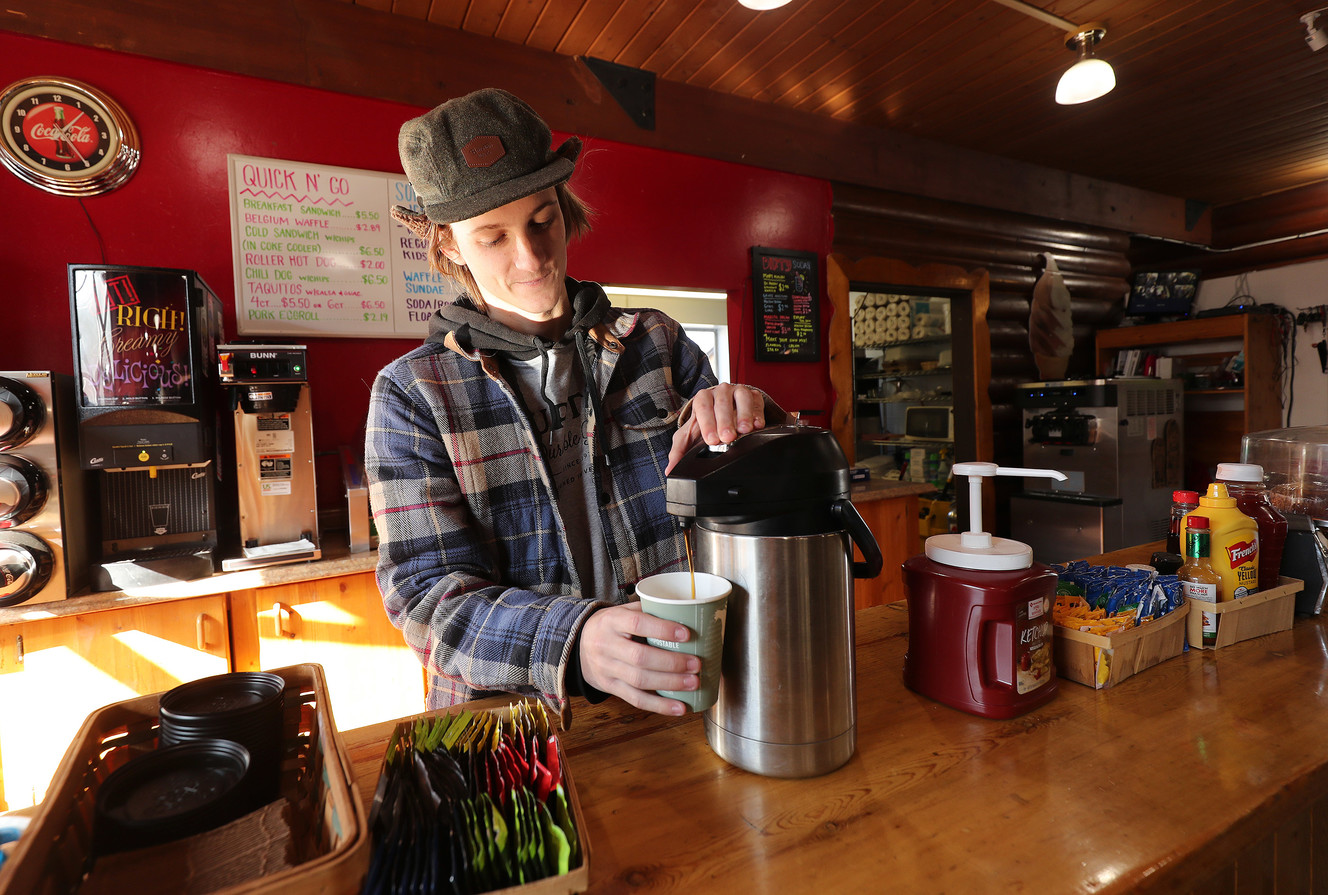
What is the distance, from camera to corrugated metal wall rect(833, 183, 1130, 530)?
4.27 metres

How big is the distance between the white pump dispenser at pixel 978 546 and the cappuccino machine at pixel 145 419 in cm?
212

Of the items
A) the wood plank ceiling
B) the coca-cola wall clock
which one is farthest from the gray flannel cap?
the wood plank ceiling

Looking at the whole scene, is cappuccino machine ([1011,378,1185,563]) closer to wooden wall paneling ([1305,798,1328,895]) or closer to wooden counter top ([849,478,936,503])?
wooden counter top ([849,478,936,503])

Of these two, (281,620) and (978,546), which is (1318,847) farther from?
(281,620)

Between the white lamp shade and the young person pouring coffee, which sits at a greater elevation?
the white lamp shade

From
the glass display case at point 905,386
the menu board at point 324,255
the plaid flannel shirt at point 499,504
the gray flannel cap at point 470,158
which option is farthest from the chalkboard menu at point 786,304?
the gray flannel cap at point 470,158

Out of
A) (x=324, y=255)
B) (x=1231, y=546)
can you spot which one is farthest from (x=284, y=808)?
(x=324, y=255)

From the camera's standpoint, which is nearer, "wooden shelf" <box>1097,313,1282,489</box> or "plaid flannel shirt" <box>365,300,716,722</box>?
"plaid flannel shirt" <box>365,300,716,722</box>

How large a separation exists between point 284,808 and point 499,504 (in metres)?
0.74

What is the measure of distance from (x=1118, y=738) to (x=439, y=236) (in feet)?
4.66

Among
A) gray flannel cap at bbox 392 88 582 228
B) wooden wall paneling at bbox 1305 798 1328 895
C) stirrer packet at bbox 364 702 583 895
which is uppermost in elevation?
gray flannel cap at bbox 392 88 582 228

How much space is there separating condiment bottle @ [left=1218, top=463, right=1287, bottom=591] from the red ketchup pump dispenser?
768mm

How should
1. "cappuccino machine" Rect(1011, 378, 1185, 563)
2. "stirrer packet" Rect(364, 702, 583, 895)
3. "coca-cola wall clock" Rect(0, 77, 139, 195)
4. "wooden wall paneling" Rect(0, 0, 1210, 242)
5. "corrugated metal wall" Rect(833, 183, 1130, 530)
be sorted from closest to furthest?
"stirrer packet" Rect(364, 702, 583, 895)
"coca-cola wall clock" Rect(0, 77, 139, 195)
"wooden wall paneling" Rect(0, 0, 1210, 242)
"corrugated metal wall" Rect(833, 183, 1130, 530)
"cappuccino machine" Rect(1011, 378, 1185, 563)

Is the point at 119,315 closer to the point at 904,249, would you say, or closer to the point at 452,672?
the point at 452,672
